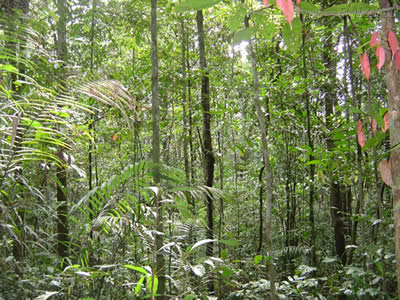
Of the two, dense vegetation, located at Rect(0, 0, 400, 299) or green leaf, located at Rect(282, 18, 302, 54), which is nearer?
green leaf, located at Rect(282, 18, 302, 54)

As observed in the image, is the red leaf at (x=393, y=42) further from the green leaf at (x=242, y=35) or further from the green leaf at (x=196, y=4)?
the green leaf at (x=196, y=4)

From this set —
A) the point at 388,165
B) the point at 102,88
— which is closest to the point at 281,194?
the point at 102,88

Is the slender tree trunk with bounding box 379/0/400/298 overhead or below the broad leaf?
below

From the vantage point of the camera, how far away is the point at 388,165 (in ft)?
4.29

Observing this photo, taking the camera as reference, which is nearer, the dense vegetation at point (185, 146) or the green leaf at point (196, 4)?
the green leaf at point (196, 4)

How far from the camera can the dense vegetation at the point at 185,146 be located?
199 cm

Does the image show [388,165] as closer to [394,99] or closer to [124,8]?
[394,99]

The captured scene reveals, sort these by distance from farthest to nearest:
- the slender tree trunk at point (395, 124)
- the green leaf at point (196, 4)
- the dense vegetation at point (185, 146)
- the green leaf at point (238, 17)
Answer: the dense vegetation at point (185, 146)
the slender tree trunk at point (395, 124)
the green leaf at point (238, 17)
the green leaf at point (196, 4)

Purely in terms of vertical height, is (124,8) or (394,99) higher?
(124,8)

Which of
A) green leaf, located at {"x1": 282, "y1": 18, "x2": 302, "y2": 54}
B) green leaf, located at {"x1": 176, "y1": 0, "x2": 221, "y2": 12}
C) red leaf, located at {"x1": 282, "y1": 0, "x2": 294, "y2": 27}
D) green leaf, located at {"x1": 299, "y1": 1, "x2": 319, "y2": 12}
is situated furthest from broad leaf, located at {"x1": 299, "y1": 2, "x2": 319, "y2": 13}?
green leaf, located at {"x1": 176, "y1": 0, "x2": 221, "y2": 12}

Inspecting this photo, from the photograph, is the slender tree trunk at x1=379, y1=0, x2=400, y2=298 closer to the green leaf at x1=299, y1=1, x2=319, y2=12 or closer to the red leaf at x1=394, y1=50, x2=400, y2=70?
the red leaf at x1=394, y1=50, x2=400, y2=70

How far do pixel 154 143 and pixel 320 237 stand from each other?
507cm

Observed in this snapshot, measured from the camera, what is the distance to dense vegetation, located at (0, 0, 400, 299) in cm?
199

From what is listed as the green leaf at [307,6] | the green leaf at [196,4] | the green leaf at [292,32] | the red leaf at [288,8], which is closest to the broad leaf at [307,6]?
the green leaf at [307,6]
